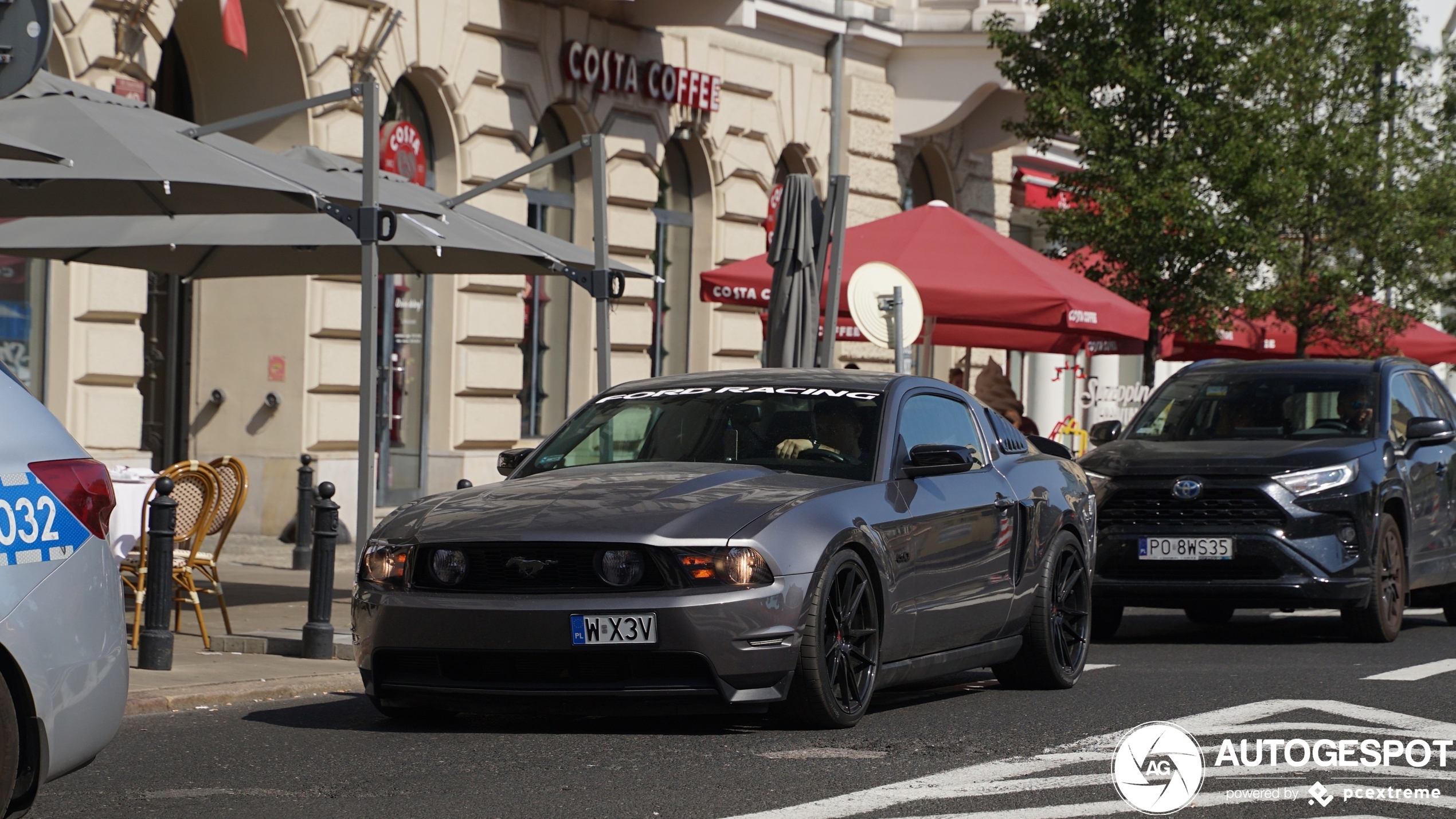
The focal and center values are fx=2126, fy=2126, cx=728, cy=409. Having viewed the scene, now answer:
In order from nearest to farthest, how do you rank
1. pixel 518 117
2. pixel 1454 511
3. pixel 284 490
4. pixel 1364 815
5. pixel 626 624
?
pixel 1364 815, pixel 626 624, pixel 1454 511, pixel 284 490, pixel 518 117

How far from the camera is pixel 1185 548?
12164 mm

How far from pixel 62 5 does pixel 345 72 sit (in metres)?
3.23

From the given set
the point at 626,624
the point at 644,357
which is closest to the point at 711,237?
the point at 644,357

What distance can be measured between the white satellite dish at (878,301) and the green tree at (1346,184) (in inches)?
377

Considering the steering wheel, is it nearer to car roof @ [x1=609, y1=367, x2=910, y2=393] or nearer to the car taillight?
car roof @ [x1=609, y1=367, x2=910, y2=393]

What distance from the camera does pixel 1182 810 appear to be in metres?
6.28

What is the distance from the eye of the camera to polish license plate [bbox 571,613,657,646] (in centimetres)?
725

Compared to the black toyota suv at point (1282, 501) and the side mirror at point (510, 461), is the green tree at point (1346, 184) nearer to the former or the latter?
the black toyota suv at point (1282, 501)

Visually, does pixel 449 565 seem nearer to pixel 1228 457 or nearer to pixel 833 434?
pixel 833 434

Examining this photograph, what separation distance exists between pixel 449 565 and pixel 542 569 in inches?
14.7

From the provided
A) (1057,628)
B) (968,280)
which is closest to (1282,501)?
(1057,628)

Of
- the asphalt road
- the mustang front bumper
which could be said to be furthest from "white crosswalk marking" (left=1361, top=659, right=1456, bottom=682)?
the mustang front bumper

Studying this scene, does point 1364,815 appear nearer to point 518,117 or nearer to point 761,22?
point 518,117

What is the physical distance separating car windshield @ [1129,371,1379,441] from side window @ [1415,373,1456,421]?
0.95 metres
